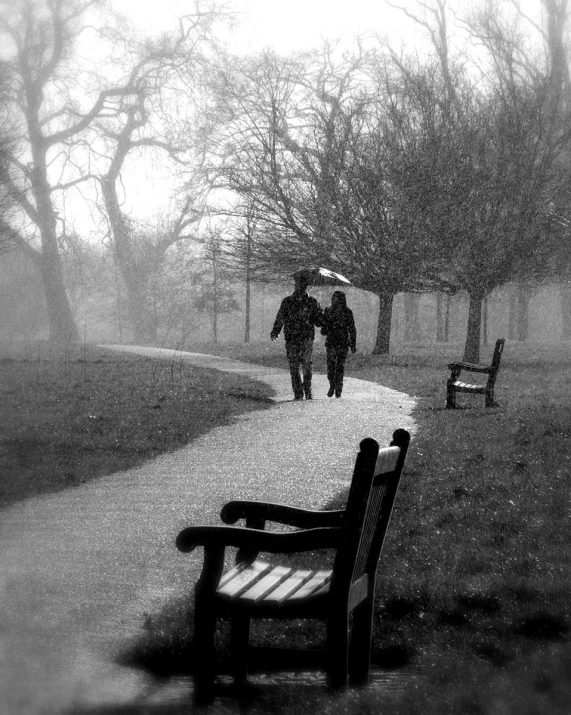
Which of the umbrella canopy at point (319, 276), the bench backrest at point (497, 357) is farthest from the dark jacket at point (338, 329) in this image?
the bench backrest at point (497, 357)

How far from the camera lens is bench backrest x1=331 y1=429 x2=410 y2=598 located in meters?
3.58

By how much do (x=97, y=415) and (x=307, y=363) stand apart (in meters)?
4.03

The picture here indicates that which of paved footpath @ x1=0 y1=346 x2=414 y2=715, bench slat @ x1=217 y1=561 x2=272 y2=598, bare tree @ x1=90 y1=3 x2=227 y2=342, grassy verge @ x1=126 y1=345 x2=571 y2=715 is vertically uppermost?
bare tree @ x1=90 y1=3 x2=227 y2=342

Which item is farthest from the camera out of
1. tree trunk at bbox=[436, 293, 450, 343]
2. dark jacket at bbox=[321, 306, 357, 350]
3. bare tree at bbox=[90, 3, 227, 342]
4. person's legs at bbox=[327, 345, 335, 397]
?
tree trunk at bbox=[436, 293, 450, 343]

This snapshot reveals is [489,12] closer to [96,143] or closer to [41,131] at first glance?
[96,143]

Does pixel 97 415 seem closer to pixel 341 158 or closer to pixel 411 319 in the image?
pixel 341 158

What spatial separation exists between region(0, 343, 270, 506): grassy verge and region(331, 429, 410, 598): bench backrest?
4666 mm

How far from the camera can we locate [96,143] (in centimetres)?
2645

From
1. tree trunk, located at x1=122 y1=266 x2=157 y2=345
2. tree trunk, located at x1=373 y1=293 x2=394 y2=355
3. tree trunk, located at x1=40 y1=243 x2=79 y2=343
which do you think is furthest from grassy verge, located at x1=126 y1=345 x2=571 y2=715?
tree trunk, located at x1=122 y1=266 x2=157 y2=345

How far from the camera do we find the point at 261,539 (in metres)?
3.87

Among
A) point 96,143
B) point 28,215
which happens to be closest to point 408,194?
point 96,143

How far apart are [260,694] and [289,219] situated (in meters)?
26.3

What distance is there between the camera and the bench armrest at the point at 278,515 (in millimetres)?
4355

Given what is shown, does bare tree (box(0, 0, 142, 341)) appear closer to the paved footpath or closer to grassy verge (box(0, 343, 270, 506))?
grassy verge (box(0, 343, 270, 506))
